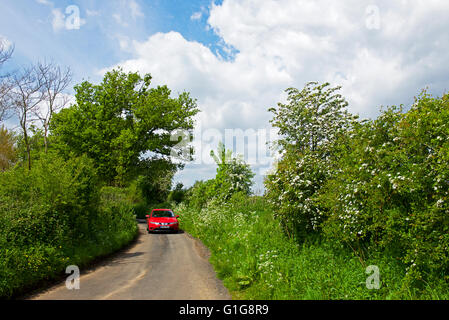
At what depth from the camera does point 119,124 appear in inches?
1296

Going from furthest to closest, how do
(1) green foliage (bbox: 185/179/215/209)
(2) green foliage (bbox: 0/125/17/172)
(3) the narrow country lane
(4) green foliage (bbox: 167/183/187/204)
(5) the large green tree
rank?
(2) green foliage (bbox: 0/125/17/172), (4) green foliage (bbox: 167/183/187/204), (5) the large green tree, (1) green foliage (bbox: 185/179/215/209), (3) the narrow country lane

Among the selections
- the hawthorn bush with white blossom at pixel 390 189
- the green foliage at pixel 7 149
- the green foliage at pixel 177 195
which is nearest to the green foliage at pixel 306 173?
the hawthorn bush with white blossom at pixel 390 189

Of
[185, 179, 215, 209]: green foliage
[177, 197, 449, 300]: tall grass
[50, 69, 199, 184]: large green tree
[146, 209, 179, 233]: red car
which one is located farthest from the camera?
[50, 69, 199, 184]: large green tree

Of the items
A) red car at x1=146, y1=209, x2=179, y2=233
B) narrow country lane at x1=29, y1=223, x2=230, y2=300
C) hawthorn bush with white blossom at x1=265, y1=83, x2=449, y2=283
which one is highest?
hawthorn bush with white blossom at x1=265, y1=83, x2=449, y2=283

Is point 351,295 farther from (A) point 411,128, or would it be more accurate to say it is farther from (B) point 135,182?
(B) point 135,182

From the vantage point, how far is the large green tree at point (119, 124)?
31625mm

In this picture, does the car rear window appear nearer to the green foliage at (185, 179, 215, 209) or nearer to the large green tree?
the green foliage at (185, 179, 215, 209)

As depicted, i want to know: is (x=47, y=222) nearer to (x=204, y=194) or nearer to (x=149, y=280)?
(x=149, y=280)

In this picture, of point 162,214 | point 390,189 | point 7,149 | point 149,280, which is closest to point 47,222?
point 149,280

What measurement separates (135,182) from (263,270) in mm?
32903

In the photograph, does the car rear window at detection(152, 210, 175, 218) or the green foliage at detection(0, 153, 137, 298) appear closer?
the green foliage at detection(0, 153, 137, 298)

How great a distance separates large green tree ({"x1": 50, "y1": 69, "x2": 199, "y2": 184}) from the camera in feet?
104

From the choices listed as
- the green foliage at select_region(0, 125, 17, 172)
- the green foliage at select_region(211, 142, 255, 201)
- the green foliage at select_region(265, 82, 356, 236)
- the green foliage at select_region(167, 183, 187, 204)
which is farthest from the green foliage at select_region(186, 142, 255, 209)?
the green foliage at select_region(0, 125, 17, 172)
